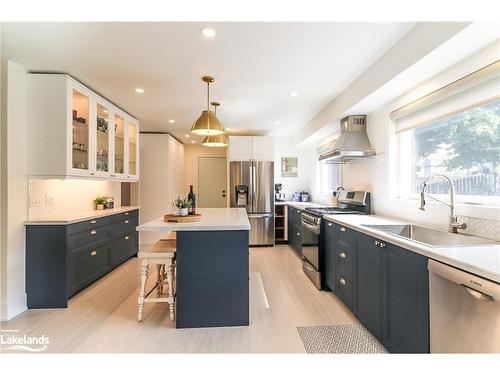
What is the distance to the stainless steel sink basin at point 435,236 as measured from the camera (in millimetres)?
1682

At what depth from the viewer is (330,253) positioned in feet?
9.33

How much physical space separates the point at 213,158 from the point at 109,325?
17.3 ft

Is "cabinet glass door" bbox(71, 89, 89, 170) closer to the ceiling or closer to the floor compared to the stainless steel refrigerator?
closer to the ceiling

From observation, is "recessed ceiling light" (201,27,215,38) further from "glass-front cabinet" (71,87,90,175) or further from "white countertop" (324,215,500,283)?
"white countertop" (324,215,500,283)

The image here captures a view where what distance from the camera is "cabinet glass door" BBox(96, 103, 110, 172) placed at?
10.6ft

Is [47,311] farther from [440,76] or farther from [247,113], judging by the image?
[440,76]

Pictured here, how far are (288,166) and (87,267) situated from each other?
14.1 feet

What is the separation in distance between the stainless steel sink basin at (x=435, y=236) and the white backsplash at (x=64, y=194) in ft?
11.3

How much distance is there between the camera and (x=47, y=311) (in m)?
2.48

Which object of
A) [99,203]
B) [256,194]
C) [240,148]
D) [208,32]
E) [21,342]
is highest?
[208,32]

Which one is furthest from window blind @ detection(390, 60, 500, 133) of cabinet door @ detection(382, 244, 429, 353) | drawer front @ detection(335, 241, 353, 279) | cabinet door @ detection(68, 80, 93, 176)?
cabinet door @ detection(68, 80, 93, 176)

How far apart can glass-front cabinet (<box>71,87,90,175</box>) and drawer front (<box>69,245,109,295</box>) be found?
97 cm

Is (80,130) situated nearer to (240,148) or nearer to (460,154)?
(240,148)

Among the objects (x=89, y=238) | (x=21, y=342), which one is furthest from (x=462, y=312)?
(x=89, y=238)
